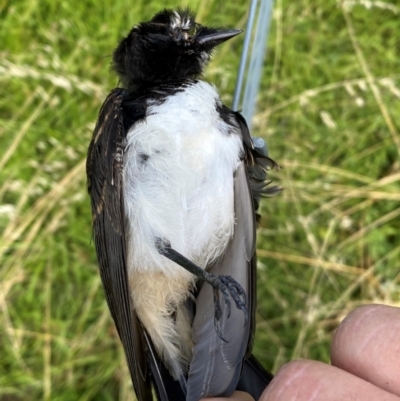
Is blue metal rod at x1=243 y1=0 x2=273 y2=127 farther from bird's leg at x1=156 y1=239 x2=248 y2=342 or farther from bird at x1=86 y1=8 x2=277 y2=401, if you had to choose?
bird's leg at x1=156 y1=239 x2=248 y2=342

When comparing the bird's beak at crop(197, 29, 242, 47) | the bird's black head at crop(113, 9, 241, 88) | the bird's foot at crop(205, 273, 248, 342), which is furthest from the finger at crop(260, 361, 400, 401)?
the bird's beak at crop(197, 29, 242, 47)

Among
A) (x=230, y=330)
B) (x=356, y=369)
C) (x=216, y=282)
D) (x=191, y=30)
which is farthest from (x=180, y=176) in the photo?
(x=356, y=369)

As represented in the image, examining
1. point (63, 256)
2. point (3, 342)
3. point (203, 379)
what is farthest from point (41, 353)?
point (203, 379)

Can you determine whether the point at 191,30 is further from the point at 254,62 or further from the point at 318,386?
the point at 318,386

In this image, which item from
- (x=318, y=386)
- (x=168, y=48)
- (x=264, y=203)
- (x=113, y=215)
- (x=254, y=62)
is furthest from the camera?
(x=264, y=203)

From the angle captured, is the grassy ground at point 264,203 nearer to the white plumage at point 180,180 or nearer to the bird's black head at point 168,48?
the bird's black head at point 168,48

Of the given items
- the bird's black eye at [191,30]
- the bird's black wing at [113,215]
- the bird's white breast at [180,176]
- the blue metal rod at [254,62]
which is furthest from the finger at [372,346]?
the bird's black eye at [191,30]
